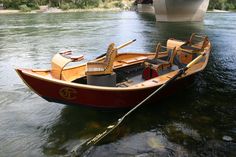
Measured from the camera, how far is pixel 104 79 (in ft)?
29.8

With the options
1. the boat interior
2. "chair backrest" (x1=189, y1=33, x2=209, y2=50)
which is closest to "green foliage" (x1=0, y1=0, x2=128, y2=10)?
"chair backrest" (x1=189, y1=33, x2=209, y2=50)

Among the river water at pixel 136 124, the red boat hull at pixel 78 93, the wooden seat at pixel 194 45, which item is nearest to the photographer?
the river water at pixel 136 124

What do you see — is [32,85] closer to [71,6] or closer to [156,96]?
[156,96]

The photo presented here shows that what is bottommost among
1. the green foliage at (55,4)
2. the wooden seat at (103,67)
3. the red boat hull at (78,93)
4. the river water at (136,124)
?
the river water at (136,124)

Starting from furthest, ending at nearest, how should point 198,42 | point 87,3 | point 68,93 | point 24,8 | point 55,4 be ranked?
point 87,3
point 55,4
point 24,8
point 198,42
point 68,93

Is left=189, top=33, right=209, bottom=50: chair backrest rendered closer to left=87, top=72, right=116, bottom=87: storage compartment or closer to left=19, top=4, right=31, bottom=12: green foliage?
left=87, top=72, right=116, bottom=87: storage compartment

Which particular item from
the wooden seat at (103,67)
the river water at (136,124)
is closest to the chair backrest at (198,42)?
the river water at (136,124)

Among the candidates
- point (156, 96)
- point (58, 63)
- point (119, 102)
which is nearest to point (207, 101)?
point (156, 96)

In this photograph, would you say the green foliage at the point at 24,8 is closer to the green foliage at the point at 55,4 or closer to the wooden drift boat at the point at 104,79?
the green foliage at the point at 55,4

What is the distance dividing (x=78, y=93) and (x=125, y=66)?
11.4ft

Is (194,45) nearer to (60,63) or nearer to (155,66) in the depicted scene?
(155,66)

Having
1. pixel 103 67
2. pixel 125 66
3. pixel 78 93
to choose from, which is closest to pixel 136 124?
pixel 103 67

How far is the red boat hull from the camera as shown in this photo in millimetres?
8117

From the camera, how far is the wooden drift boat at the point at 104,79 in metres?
8.23
